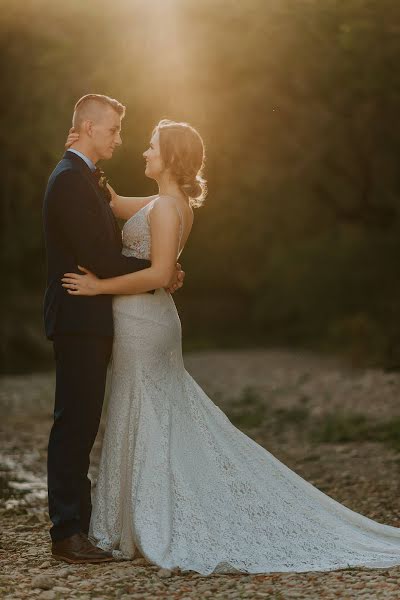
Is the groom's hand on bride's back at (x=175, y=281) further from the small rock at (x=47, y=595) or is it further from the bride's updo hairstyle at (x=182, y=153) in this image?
the small rock at (x=47, y=595)

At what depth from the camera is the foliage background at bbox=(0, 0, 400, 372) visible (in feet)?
27.9

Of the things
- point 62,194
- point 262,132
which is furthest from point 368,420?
point 62,194

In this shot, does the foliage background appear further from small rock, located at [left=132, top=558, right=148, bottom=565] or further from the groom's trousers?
small rock, located at [left=132, top=558, right=148, bottom=565]

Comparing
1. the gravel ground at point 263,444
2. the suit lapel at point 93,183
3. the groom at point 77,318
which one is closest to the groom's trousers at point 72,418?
the groom at point 77,318

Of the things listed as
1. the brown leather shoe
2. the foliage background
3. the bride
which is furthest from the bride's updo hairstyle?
the foliage background

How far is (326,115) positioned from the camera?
11195 mm

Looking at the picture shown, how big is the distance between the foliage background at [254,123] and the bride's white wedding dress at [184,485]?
386 cm

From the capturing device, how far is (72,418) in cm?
488

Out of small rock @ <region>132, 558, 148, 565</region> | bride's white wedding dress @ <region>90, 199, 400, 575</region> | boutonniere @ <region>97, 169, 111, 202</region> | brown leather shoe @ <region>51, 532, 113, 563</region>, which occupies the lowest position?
small rock @ <region>132, 558, 148, 565</region>

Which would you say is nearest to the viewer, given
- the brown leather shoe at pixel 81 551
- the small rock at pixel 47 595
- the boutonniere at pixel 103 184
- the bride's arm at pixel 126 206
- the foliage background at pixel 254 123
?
the small rock at pixel 47 595

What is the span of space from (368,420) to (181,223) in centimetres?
597

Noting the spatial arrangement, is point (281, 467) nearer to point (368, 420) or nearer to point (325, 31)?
point (325, 31)

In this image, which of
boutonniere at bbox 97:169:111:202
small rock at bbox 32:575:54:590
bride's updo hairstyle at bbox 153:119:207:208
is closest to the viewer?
small rock at bbox 32:575:54:590

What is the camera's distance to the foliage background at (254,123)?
8508mm
